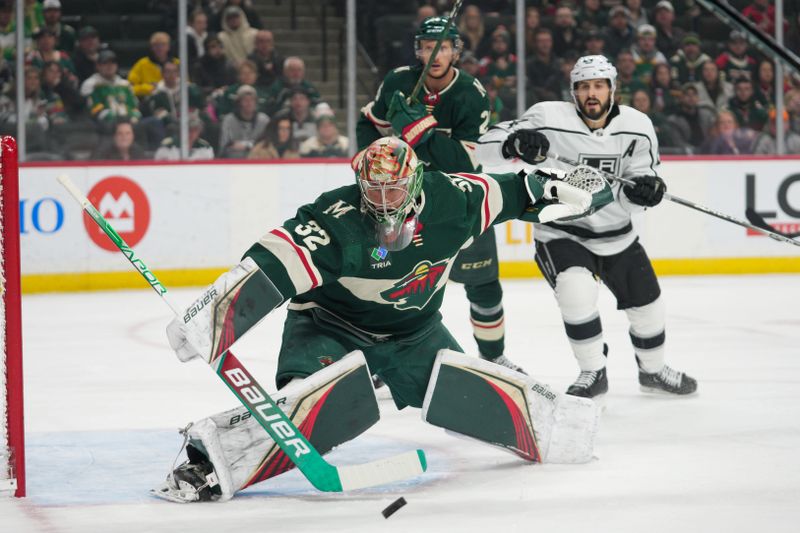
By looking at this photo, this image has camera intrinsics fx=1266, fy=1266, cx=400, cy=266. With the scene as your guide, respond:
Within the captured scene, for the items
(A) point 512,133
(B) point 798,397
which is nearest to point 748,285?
(B) point 798,397

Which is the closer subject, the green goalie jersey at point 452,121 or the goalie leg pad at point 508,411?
the goalie leg pad at point 508,411

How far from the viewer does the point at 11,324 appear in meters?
3.02

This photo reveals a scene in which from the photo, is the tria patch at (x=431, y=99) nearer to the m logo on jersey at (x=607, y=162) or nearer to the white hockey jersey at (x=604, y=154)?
the white hockey jersey at (x=604, y=154)

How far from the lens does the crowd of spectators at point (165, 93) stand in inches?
285

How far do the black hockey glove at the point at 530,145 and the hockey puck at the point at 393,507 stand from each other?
160 centimetres

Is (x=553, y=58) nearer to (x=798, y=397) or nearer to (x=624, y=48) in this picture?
(x=624, y=48)

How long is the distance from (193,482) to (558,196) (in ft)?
4.05

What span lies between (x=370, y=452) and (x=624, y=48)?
17.1 ft

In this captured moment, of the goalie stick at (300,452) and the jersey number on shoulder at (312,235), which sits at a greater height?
the jersey number on shoulder at (312,235)

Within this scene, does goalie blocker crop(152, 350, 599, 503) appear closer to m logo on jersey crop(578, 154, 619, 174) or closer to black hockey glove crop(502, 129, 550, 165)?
black hockey glove crop(502, 129, 550, 165)

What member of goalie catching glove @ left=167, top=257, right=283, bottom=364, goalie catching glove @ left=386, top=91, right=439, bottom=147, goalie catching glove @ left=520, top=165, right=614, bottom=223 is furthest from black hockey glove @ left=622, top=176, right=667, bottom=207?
goalie catching glove @ left=167, top=257, right=283, bottom=364

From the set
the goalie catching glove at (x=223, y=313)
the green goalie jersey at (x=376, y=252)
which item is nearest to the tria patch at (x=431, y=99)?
the green goalie jersey at (x=376, y=252)

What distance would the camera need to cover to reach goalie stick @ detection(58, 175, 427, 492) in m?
2.93

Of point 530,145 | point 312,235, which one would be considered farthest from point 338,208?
point 530,145
